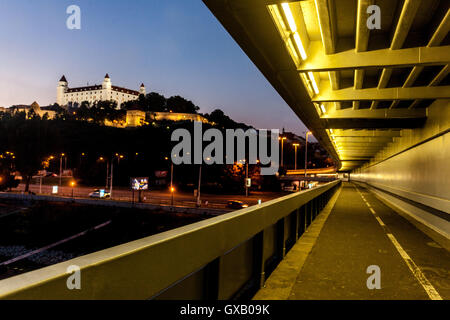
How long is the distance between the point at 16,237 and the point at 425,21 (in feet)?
251

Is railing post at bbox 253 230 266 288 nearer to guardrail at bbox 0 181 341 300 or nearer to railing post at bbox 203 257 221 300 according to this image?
guardrail at bbox 0 181 341 300

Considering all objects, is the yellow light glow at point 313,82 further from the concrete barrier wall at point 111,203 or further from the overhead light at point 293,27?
the concrete barrier wall at point 111,203

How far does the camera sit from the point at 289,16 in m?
5.42

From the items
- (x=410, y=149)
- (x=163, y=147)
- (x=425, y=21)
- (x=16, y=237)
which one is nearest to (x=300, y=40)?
(x=425, y=21)

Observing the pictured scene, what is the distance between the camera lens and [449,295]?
4707 millimetres

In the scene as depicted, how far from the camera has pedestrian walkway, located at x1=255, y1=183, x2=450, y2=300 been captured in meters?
4.77

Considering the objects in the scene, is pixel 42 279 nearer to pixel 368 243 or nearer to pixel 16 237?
pixel 368 243

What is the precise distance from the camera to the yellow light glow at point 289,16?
5.22 meters

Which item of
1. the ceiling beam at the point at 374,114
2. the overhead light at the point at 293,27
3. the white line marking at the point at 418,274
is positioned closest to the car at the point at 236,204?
the ceiling beam at the point at 374,114

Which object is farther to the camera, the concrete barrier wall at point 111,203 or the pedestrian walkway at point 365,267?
the concrete barrier wall at point 111,203

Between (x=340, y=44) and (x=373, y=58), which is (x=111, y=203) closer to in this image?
(x=340, y=44)

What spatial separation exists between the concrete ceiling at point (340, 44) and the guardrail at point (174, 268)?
285cm

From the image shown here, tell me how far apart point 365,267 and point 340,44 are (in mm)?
4760

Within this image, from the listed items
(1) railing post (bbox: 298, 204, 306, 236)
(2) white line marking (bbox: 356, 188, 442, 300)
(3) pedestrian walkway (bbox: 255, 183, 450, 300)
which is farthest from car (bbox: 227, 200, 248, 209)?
(2) white line marking (bbox: 356, 188, 442, 300)
